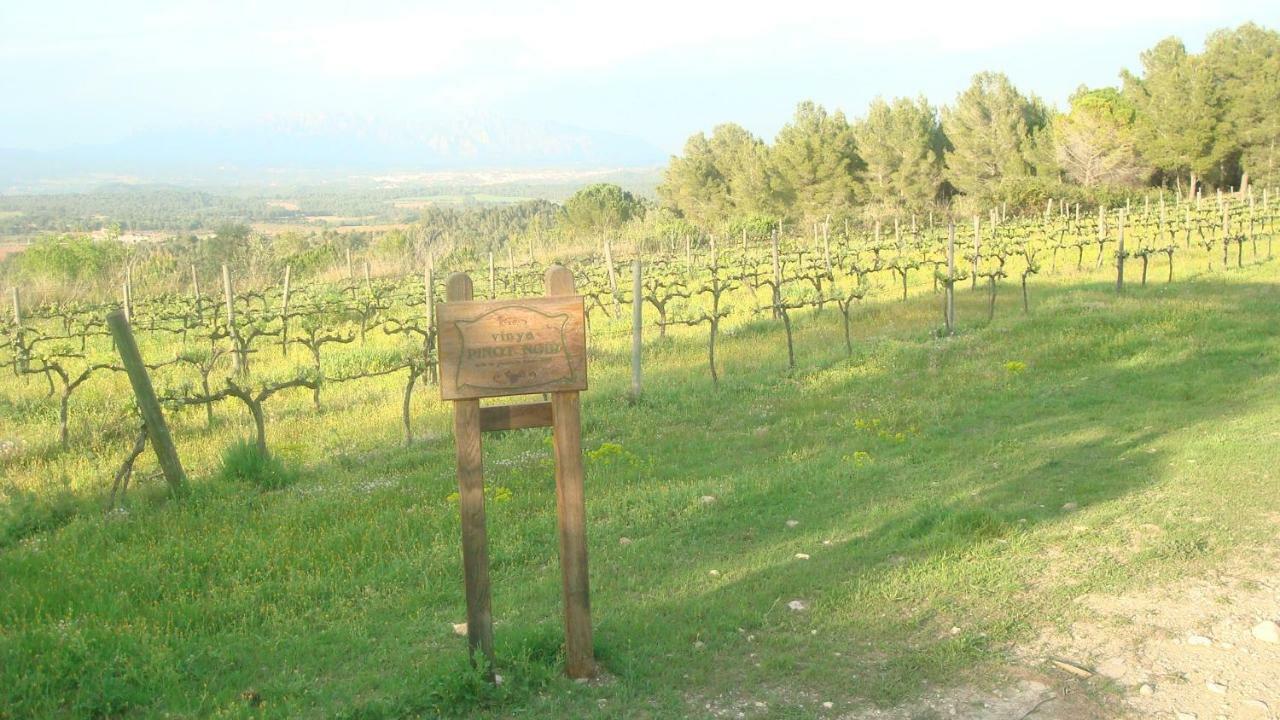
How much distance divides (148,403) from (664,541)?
14.4ft

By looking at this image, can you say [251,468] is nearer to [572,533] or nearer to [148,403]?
[148,403]

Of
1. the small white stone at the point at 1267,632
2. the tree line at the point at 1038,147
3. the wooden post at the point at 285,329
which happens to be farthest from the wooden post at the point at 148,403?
the tree line at the point at 1038,147

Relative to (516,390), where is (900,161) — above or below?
above

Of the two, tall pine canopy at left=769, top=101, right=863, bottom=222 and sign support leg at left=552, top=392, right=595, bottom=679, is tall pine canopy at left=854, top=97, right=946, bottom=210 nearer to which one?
tall pine canopy at left=769, top=101, right=863, bottom=222

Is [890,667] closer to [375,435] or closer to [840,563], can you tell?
[840,563]

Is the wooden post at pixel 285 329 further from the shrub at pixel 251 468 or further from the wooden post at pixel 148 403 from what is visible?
the wooden post at pixel 148 403

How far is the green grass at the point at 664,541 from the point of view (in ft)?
16.0

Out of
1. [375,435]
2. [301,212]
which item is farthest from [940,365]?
[301,212]

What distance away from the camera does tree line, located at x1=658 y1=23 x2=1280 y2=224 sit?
50.8m

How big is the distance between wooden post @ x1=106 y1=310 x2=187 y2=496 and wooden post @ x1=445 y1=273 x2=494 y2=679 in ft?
15.1


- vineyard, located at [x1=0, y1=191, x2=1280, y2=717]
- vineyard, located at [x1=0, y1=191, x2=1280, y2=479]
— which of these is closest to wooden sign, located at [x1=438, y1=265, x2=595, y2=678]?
vineyard, located at [x1=0, y1=191, x2=1280, y2=717]

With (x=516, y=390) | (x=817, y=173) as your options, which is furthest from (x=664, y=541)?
(x=817, y=173)

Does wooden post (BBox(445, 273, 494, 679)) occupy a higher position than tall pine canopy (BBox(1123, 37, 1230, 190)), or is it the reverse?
tall pine canopy (BBox(1123, 37, 1230, 190))

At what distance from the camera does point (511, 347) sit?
4.55m
